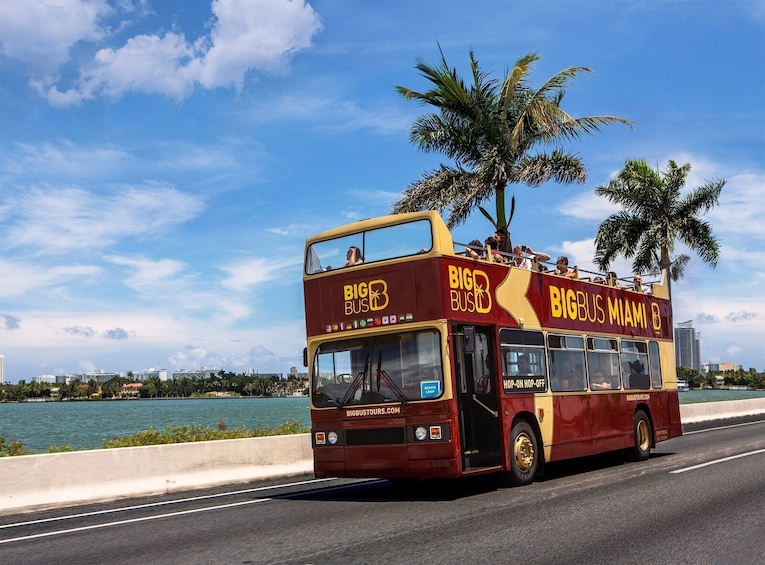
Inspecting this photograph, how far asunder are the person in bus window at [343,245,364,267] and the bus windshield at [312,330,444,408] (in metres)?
1.21

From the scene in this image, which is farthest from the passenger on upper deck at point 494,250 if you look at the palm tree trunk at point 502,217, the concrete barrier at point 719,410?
the concrete barrier at point 719,410

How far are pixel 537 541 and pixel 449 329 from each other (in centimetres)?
400

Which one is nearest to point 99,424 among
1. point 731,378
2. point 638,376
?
point 638,376

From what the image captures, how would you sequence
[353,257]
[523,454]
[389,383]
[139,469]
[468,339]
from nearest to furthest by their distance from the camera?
[468,339] → [389,383] → [353,257] → [523,454] → [139,469]

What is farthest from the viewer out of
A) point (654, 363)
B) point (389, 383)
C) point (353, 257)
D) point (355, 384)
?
point (654, 363)

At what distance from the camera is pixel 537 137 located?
26.9 m

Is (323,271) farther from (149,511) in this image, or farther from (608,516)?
(608,516)

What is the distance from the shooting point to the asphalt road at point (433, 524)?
7578 mm

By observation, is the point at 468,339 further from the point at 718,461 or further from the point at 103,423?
the point at 103,423

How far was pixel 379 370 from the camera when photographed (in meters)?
11.9

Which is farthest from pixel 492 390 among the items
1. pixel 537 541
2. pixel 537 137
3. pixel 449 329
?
pixel 537 137

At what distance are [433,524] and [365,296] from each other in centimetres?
400

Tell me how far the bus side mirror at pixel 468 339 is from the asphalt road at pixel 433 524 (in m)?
2.05

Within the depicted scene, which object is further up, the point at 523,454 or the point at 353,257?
the point at 353,257
